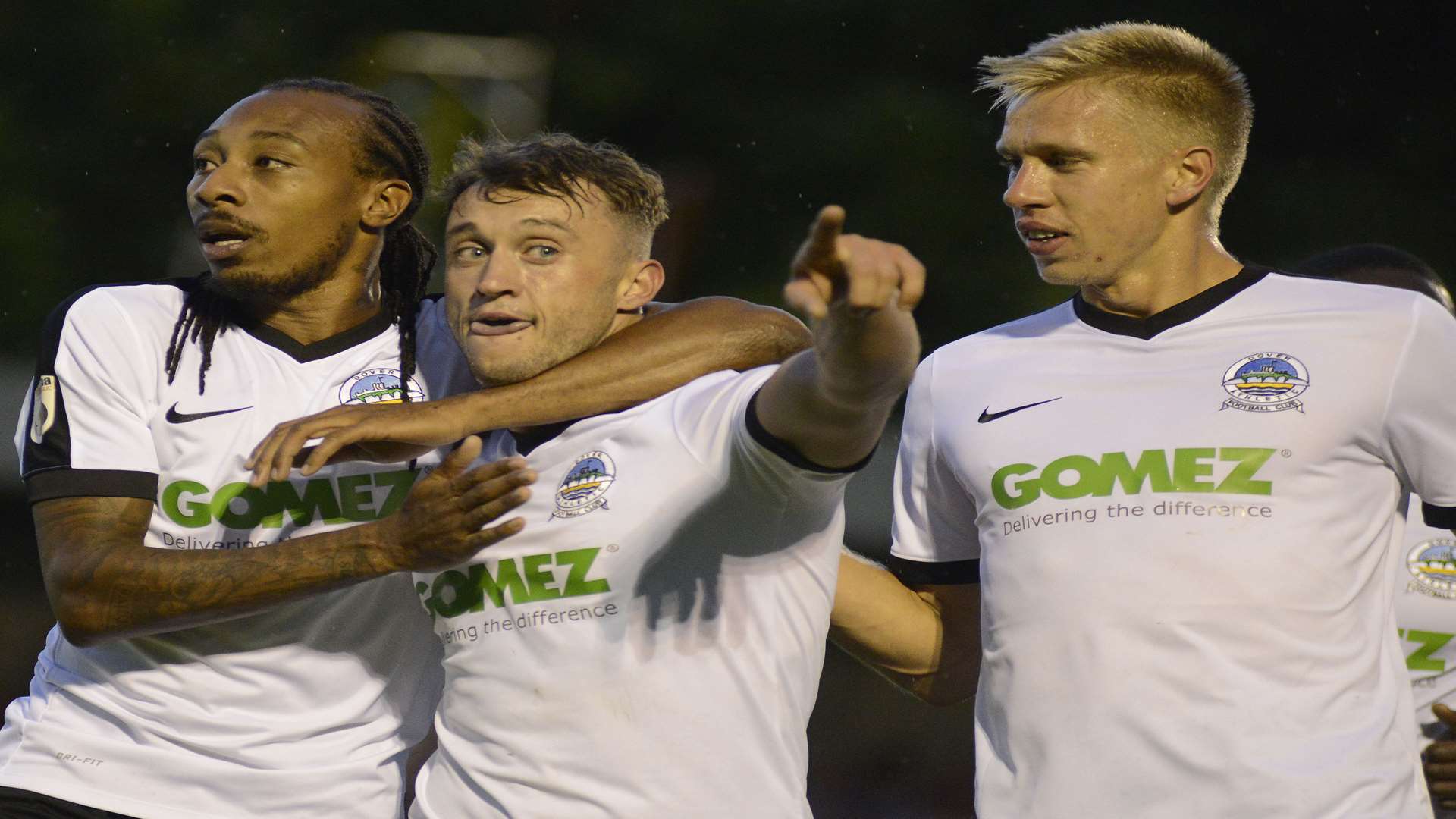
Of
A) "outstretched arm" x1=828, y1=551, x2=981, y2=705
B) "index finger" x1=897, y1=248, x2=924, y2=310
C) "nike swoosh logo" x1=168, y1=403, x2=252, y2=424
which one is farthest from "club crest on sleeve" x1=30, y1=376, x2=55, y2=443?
"index finger" x1=897, y1=248, x2=924, y2=310

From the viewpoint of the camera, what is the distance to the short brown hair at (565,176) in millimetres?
4285

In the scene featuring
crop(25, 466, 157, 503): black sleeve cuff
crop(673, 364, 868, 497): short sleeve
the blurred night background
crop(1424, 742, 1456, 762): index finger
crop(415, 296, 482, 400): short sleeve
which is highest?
crop(673, 364, 868, 497): short sleeve

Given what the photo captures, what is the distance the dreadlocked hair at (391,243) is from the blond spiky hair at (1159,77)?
60.6 inches

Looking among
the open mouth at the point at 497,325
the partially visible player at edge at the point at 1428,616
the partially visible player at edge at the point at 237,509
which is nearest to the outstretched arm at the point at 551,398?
the partially visible player at edge at the point at 237,509

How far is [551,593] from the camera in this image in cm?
390

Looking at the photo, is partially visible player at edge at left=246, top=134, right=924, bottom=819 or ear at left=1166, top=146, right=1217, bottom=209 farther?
ear at left=1166, top=146, right=1217, bottom=209

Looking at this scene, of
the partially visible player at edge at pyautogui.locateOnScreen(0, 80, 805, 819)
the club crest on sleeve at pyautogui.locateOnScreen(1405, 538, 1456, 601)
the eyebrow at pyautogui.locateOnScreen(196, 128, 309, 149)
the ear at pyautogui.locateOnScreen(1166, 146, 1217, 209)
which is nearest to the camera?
the partially visible player at edge at pyautogui.locateOnScreen(0, 80, 805, 819)

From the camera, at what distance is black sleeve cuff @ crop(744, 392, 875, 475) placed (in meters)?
3.60

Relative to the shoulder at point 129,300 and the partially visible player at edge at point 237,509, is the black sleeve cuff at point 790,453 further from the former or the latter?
the shoulder at point 129,300

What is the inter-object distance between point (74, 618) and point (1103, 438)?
2.26 m

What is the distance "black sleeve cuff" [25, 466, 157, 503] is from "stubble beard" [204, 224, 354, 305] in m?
0.52

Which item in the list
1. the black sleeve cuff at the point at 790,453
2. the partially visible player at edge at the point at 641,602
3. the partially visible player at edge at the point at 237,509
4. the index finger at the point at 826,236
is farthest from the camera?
the partially visible player at edge at the point at 237,509

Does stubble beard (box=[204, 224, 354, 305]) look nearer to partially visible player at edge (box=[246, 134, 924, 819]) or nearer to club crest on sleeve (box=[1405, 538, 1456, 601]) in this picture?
partially visible player at edge (box=[246, 134, 924, 819])

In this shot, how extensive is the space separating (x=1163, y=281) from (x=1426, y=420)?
0.66 metres
